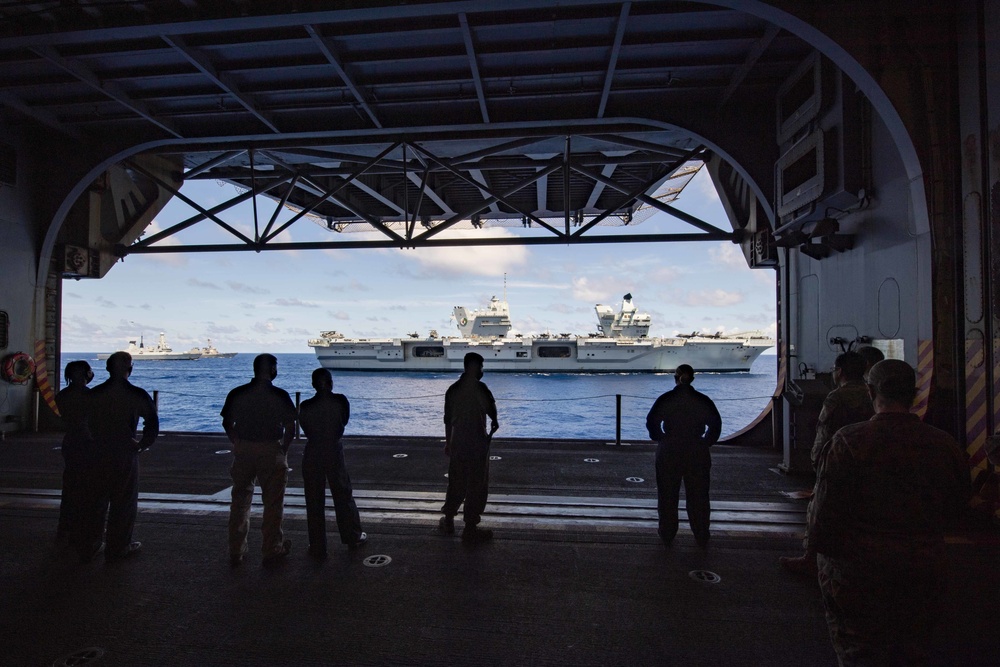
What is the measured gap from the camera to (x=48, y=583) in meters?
3.77

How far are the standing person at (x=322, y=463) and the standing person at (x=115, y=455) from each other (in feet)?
4.36

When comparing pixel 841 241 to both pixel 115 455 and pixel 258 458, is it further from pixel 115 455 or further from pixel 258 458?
pixel 115 455

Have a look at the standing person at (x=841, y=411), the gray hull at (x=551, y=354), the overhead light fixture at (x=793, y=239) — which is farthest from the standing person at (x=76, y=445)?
the gray hull at (x=551, y=354)

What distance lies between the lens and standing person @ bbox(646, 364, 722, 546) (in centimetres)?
448

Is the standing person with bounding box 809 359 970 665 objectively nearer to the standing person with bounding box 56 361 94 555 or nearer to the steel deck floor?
the steel deck floor

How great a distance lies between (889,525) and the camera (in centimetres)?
208

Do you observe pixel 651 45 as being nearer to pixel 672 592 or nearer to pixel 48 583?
pixel 672 592

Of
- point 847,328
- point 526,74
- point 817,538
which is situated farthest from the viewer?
point 526,74

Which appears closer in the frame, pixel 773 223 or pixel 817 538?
pixel 817 538

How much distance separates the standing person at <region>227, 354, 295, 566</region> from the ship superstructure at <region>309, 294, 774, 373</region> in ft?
166

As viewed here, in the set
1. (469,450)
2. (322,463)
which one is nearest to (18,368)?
A: (322,463)

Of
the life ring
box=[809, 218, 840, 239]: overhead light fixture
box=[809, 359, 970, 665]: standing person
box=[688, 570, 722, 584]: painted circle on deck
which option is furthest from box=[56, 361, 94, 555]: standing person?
box=[809, 218, 840, 239]: overhead light fixture

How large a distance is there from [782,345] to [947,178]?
401cm

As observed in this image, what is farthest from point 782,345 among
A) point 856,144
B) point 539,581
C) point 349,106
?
point 349,106
